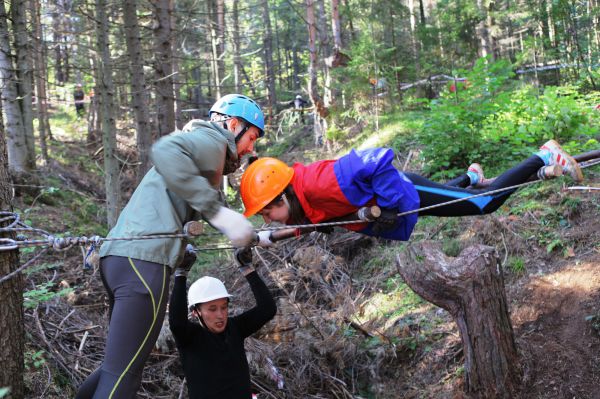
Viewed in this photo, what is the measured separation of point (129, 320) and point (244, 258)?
1.32 metres

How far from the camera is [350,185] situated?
12.2 ft

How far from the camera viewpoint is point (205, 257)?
9.21m

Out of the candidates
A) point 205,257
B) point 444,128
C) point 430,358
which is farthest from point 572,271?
point 205,257

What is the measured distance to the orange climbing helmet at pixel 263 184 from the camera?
3701 millimetres

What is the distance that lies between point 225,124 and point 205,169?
1.91 feet

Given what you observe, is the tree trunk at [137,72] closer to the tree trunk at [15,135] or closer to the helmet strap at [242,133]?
the tree trunk at [15,135]

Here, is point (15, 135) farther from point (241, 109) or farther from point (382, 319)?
point (241, 109)

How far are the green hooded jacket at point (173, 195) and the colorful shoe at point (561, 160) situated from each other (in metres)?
2.65

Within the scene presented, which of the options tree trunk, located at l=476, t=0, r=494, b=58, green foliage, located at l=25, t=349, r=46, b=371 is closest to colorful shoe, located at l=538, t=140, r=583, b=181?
green foliage, located at l=25, t=349, r=46, b=371

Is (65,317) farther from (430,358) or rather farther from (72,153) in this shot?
(72,153)

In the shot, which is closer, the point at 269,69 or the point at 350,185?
the point at 350,185

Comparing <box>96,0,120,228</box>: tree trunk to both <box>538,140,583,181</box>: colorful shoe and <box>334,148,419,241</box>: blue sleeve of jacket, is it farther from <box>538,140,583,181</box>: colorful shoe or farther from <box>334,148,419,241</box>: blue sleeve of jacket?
<box>538,140,583,181</box>: colorful shoe

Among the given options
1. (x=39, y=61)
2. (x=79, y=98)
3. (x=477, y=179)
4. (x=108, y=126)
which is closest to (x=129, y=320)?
(x=477, y=179)

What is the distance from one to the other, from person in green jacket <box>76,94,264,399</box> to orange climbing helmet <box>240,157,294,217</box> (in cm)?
77
